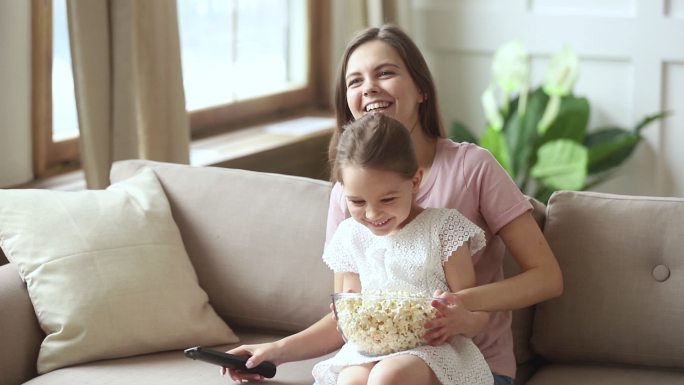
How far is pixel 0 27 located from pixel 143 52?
0.40 meters

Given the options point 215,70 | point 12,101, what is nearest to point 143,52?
point 12,101

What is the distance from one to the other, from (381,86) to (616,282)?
0.66 m

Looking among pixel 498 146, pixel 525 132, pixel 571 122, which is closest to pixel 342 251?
pixel 498 146

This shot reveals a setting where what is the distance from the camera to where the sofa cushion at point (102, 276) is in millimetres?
2262

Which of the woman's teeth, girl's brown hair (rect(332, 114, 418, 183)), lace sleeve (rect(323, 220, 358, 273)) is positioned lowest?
lace sleeve (rect(323, 220, 358, 273))

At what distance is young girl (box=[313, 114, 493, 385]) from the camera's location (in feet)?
5.94

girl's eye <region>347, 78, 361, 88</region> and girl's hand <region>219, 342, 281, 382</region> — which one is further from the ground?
girl's eye <region>347, 78, 361, 88</region>

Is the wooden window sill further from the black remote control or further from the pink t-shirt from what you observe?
the pink t-shirt

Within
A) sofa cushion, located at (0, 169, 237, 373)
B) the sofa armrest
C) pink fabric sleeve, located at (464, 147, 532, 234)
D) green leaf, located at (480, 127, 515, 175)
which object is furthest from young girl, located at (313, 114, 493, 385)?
green leaf, located at (480, 127, 515, 175)

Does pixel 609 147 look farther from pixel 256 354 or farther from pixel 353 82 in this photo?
pixel 256 354

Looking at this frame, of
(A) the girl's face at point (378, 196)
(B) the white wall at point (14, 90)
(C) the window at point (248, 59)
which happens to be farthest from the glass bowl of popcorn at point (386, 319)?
(C) the window at point (248, 59)

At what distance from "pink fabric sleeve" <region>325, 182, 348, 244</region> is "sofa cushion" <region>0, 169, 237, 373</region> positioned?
412 millimetres

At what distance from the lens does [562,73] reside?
4012mm

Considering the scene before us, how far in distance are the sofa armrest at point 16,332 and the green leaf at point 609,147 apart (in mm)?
2472
